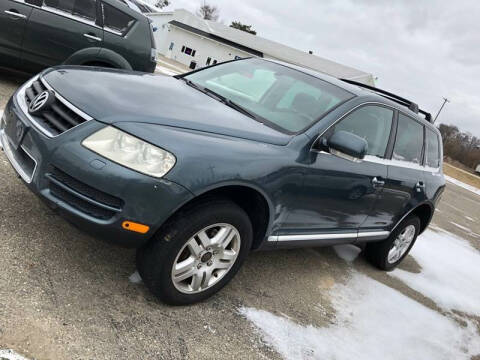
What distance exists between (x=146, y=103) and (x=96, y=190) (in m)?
0.68

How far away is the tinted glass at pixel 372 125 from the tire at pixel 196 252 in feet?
3.93

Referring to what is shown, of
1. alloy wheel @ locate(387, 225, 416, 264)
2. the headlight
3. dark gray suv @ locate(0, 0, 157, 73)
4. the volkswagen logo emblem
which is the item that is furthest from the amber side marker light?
dark gray suv @ locate(0, 0, 157, 73)

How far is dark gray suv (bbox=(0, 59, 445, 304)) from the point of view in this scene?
8.02 ft

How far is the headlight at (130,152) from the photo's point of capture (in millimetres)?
2414

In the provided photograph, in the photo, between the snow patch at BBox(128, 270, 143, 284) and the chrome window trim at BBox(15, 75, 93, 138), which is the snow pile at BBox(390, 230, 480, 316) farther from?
the chrome window trim at BBox(15, 75, 93, 138)

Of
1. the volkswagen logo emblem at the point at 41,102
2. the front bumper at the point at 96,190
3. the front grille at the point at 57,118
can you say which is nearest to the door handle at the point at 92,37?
the volkswagen logo emblem at the point at 41,102

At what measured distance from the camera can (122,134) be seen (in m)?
2.47

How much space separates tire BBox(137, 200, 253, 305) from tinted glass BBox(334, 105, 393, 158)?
1.20 metres

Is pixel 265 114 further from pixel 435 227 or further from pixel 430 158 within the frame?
pixel 435 227

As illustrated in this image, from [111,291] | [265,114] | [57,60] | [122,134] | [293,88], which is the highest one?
[293,88]

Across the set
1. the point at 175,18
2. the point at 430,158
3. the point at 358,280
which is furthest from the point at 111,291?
the point at 175,18

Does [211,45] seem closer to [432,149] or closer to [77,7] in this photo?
[77,7]

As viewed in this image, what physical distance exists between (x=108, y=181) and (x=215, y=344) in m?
1.18

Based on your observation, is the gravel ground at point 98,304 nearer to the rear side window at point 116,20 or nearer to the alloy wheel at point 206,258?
the alloy wheel at point 206,258
